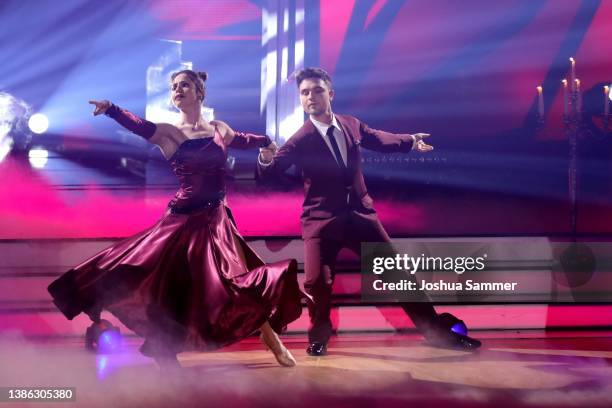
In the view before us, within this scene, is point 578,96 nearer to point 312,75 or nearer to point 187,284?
point 312,75

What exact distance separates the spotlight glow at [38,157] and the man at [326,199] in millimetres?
1357

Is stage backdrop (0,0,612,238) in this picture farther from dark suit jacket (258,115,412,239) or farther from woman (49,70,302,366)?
woman (49,70,302,366)

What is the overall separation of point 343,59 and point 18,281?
2.35m

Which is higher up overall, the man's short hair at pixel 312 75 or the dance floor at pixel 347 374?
the man's short hair at pixel 312 75

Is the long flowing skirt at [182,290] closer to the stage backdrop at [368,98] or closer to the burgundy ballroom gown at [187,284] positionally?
the burgundy ballroom gown at [187,284]

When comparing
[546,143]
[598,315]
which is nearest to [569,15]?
[546,143]

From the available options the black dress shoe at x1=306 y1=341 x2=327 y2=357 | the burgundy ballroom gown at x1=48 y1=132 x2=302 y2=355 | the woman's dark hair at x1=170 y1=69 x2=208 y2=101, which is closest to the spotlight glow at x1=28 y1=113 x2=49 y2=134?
the woman's dark hair at x1=170 y1=69 x2=208 y2=101

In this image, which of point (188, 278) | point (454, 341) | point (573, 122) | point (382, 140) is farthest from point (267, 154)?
point (573, 122)

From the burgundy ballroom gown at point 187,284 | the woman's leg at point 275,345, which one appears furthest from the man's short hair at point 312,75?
the woman's leg at point 275,345

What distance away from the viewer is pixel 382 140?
3.67 meters

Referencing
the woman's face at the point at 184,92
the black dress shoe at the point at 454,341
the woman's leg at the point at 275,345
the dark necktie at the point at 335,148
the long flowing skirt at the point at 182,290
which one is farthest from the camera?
the dark necktie at the point at 335,148

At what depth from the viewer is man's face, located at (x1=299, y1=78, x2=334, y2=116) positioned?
358 cm

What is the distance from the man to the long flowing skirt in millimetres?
464

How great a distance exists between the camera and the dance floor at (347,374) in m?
2.49
